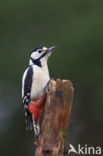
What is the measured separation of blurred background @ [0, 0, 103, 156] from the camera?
1116 centimetres

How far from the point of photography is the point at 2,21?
1189 centimetres

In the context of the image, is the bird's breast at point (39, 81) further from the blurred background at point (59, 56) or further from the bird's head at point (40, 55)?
the blurred background at point (59, 56)

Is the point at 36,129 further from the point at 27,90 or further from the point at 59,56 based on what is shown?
the point at 59,56

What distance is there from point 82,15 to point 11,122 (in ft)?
6.66

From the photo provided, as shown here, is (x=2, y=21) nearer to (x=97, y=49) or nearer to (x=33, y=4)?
(x=33, y=4)

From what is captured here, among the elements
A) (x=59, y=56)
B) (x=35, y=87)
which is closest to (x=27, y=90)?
(x=35, y=87)

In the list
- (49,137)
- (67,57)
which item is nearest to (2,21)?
(67,57)

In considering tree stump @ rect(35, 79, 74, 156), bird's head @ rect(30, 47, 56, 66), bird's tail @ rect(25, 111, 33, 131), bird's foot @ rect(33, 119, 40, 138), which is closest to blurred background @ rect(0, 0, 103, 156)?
bird's head @ rect(30, 47, 56, 66)

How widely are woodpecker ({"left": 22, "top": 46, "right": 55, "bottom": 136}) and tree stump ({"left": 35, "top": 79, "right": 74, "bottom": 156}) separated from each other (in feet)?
1.44

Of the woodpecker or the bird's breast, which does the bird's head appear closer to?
the woodpecker

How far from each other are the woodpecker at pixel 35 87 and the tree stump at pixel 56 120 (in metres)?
0.44

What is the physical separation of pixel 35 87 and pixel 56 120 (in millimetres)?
780

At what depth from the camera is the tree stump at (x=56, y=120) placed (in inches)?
256

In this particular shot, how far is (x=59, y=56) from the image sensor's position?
36.4 ft
